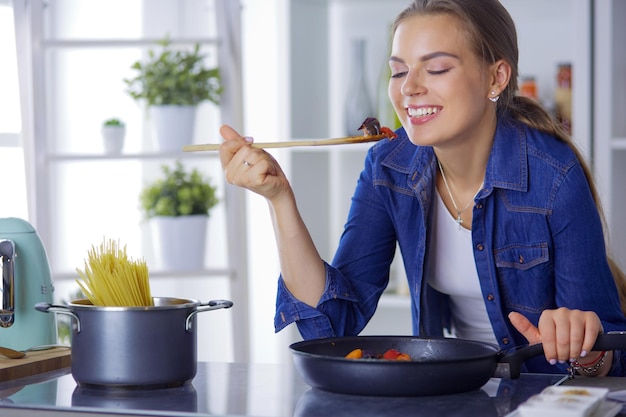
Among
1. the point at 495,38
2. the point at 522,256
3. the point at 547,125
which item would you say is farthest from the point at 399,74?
the point at 522,256

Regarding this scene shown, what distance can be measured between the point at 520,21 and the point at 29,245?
2.06 metres

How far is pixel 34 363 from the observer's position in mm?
1468

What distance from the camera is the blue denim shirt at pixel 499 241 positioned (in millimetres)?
1802

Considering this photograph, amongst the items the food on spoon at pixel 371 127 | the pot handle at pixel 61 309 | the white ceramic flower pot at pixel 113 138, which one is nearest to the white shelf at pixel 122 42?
the white ceramic flower pot at pixel 113 138

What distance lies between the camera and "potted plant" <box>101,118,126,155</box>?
3.16m

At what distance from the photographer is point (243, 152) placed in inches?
62.7

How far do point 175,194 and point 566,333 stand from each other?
1.98 m

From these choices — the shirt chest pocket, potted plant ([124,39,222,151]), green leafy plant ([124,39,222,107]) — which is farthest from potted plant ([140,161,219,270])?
the shirt chest pocket

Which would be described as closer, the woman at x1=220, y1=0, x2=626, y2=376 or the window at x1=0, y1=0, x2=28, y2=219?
the woman at x1=220, y1=0, x2=626, y2=376

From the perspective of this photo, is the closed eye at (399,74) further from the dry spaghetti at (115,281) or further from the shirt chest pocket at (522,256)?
the dry spaghetti at (115,281)

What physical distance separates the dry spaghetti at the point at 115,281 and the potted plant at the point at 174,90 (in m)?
1.78

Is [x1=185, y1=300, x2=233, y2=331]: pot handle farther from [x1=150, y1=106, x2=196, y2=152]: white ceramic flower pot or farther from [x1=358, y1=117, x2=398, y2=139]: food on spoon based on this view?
[x1=150, y1=106, x2=196, y2=152]: white ceramic flower pot

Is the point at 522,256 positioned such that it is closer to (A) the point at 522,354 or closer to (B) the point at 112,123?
(A) the point at 522,354

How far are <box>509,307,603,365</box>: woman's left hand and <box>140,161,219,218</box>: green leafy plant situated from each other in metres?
1.91
